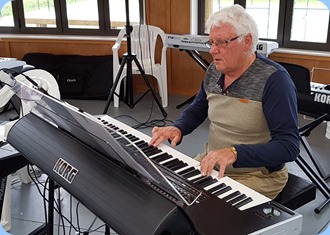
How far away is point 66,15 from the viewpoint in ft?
17.5

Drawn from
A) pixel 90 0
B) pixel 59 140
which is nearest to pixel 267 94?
pixel 59 140

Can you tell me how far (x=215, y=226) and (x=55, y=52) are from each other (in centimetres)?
459

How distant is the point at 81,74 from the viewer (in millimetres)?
4828

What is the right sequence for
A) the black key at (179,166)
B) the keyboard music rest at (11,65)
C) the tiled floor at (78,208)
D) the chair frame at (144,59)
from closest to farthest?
the black key at (179,166)
the tiled floor at (78,208)
the keyboard music rest at (11,65)
the chair frame at (144,59)

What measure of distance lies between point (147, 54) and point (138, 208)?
364cm

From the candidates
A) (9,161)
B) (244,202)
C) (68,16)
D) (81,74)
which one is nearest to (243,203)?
(244,202)

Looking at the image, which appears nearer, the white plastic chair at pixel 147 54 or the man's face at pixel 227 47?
the man's face at pixel 227 47

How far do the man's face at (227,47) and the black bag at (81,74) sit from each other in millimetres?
3164

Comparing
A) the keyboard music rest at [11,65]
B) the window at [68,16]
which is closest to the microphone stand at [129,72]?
the keyboard music rest at [11,65]

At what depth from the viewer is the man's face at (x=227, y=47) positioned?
5.03ft

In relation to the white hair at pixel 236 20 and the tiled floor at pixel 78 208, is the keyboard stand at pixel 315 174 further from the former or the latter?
the white hair at pixel 236 20

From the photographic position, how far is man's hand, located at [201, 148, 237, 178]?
139 cm

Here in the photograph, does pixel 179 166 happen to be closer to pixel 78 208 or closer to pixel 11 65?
pixel 78 208

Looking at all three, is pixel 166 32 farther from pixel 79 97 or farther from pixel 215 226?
pixel 215 226
